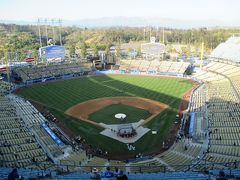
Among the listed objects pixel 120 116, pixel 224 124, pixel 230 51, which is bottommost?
pixel 120 116

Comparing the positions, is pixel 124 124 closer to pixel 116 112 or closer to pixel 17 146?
pixel 116 112

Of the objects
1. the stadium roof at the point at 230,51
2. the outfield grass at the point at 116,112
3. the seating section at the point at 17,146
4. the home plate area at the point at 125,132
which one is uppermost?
the stadium roof at the point at 230,51

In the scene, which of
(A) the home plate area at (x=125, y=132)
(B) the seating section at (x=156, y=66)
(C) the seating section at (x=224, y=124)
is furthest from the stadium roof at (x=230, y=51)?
(A) the home plate area at (x=125, y=132)

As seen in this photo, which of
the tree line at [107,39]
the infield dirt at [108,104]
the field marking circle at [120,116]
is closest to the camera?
the field marking circle at [120,116]

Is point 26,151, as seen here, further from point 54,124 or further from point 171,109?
point 171,109

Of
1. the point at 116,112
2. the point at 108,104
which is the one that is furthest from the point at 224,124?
the point at 108,104

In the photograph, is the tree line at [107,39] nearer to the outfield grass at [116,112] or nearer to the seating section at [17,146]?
the outfield grass at [116,112]
